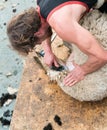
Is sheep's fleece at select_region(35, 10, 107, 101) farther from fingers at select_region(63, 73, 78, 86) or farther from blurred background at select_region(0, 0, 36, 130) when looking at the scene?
blurred background at select_region(0, 0, 36, 130)

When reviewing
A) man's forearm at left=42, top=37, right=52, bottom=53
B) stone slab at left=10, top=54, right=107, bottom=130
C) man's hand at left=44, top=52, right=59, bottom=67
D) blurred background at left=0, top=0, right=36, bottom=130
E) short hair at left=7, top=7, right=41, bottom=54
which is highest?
short hair at left=7, top=7, right=41, bottom=54

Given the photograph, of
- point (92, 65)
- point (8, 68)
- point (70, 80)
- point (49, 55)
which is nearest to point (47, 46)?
point (49, 55)

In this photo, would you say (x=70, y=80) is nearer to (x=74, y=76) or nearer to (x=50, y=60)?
(x=74, y=76)

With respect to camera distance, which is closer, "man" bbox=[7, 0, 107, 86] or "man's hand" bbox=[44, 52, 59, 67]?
"man" bbox=[7, 0, 107, 86]

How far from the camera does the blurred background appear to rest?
2.78 meters

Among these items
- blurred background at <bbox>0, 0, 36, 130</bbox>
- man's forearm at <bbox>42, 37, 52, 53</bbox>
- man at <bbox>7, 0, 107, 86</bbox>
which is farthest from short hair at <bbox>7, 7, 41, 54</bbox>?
blurred background at <bbox>0, 0, 36, 130</bbox>

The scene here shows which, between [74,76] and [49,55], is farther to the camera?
[49,55]

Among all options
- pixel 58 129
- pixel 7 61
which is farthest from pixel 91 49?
pixel 7 61

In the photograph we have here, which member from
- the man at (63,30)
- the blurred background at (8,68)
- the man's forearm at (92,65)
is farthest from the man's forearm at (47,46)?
the blurred background at (8,68)

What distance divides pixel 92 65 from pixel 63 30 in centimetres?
29

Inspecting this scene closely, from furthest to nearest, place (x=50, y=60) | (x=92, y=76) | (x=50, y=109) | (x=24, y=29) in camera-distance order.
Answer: (x=50, y=60) < (x=50, y=109) < (x=92, y=76) < (x=24, y=29)

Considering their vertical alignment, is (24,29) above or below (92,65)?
above

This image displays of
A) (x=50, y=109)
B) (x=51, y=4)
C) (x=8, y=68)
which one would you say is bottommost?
(x=8, y=68)

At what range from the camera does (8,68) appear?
3086mm
